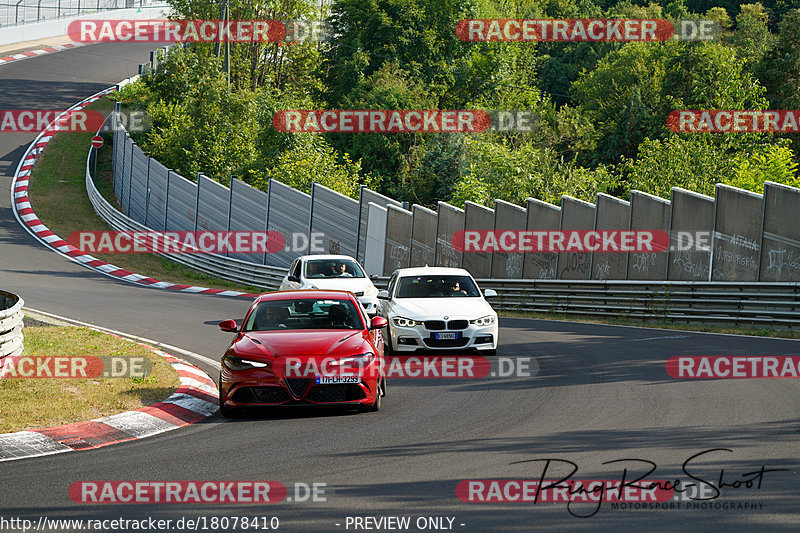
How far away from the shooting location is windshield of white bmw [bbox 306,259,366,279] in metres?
22.5

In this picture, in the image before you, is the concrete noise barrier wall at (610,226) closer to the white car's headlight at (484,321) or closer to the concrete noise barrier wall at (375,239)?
the concrete noise barrier wall at (375,239)

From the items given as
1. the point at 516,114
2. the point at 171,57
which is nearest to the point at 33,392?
the point at 171,57

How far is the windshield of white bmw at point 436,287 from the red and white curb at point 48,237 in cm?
1439

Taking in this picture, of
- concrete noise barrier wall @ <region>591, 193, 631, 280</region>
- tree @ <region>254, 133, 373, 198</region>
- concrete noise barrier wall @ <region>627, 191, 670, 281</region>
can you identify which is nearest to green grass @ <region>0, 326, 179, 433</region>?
concrete noise barrier wall @ <region>627, 191, 670, 281</region>

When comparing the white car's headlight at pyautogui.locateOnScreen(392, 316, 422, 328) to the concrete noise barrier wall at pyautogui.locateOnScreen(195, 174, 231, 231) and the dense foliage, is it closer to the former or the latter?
the concrete noise barrier wall at pyautogui.locateOnScreen(195, 174, 231, 231)

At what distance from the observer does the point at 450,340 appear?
15.5 metres

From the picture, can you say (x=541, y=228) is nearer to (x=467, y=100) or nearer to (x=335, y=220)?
(x=335, y=220)

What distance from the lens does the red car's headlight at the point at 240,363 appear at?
10.6 m

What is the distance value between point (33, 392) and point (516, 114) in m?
64.5

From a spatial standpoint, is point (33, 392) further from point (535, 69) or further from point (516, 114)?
point (535, 69)

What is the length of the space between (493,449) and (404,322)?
7.28m

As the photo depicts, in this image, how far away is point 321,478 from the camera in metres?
7.68

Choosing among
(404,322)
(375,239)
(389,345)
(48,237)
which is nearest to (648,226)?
(389,345)

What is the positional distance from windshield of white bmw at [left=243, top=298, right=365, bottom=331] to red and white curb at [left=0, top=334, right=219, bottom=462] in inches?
44.7
